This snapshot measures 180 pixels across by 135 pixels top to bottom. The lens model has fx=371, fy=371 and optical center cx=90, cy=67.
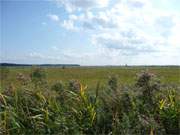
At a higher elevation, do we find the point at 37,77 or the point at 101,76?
the point at 37,77

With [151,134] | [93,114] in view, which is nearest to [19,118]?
[93,114]

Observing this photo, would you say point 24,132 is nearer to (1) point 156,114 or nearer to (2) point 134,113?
(2) point 134,113

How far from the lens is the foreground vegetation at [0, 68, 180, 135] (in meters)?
7.91

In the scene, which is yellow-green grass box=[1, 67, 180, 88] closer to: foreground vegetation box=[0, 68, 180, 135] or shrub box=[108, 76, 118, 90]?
shrub box=[108, 76, 118, 90]

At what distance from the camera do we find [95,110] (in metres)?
8.27

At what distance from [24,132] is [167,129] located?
318 centimetres

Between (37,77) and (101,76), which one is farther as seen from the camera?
(101,76)

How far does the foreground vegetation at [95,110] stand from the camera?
7906mm

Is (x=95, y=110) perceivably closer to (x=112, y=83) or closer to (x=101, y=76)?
(x=112, y=83)

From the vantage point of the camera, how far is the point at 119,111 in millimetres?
8422

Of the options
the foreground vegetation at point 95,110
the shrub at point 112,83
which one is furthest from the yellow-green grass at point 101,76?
the foreground vegetation at point 95,110

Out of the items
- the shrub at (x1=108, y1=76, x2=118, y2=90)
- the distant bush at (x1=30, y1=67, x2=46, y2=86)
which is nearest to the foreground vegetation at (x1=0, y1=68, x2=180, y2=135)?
the shrub at (x1=108, y1=76, x2=118, y2=90)

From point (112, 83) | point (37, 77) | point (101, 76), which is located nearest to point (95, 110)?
point (112, 83)

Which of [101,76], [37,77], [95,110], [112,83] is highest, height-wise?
[112,83]
